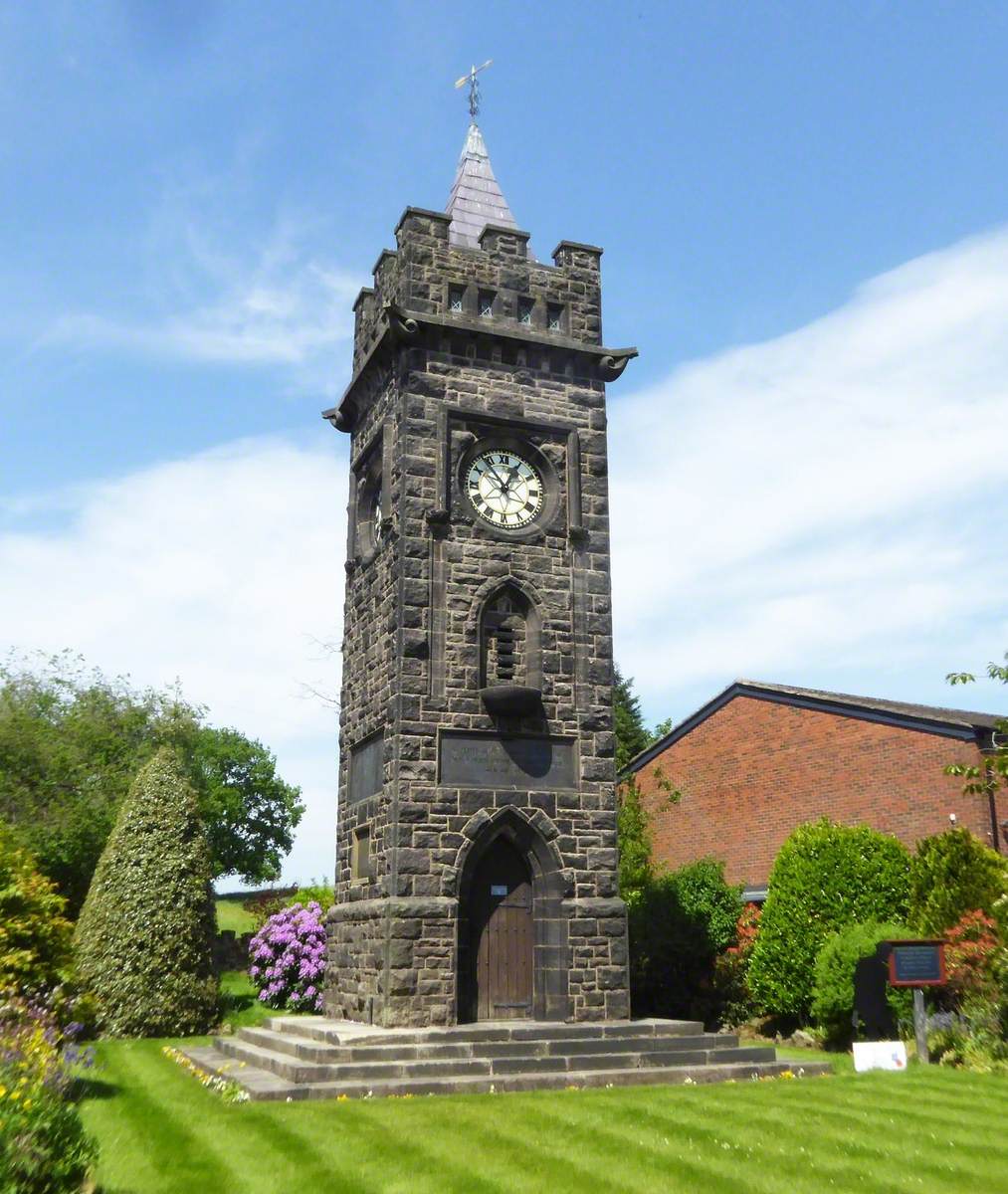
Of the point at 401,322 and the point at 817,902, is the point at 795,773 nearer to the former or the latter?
the point at 817,902

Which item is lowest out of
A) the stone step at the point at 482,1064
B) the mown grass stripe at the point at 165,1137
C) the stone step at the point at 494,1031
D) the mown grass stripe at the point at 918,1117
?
the mown grass stripe at the point at 165,1137

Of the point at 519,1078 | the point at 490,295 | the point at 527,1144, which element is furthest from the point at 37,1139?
the point at 490,295

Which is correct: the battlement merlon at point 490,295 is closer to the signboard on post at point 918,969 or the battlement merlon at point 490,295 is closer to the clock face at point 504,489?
the clock face at point 504,489

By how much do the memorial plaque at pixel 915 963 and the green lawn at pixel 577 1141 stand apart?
183 cm

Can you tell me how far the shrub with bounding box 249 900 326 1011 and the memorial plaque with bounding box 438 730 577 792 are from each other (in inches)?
276

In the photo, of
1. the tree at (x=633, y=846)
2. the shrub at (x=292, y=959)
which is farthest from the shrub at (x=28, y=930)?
the tree at (x=633, y=846)

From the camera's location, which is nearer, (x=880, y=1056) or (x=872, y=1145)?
(x=872, y=1145)

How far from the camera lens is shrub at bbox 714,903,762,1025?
19.8 meters

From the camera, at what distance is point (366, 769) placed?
1702 cm

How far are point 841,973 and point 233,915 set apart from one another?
42076 millimetres

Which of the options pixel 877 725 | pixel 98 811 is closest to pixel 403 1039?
pixel 877 725

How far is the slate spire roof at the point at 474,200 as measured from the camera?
19.1 m

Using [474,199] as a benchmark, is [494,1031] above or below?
below

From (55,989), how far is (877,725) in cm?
1688
